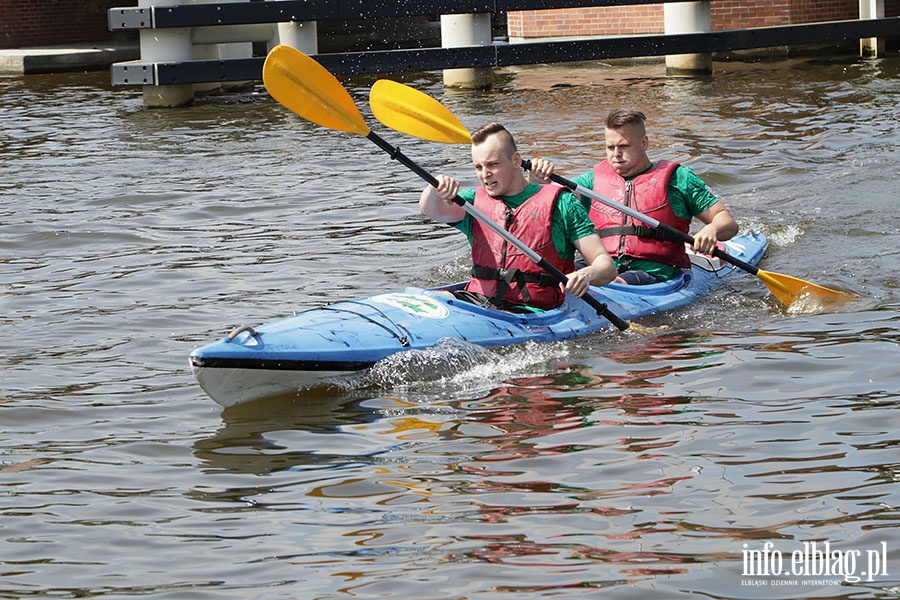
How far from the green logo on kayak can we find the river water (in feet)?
0.63

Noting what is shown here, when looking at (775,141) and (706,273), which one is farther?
(775,141)

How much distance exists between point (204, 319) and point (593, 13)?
12.9 metres

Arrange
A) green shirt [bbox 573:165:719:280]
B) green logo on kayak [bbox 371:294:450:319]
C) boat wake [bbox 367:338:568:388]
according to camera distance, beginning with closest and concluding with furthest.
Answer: boat wake [bbox 367:338:568:388], green logo on kayak [bbox 371:294:450:319], green shirt [bbox 573:165:719:280]

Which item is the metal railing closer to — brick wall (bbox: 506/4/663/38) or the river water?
brick wall (bbox: 506/4/663/38)

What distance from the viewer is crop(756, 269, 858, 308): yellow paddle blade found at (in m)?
6.21

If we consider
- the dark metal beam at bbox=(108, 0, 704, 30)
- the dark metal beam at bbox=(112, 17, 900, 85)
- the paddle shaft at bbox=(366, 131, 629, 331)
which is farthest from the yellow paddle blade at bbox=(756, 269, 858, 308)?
the dark metal beam at bbox=(108, 0, 704, 30)

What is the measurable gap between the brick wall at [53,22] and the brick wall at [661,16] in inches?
305

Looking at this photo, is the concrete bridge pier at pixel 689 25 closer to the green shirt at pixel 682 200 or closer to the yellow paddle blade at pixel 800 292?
the green shirt at pixel 682 200

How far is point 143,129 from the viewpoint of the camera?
12727 millimetres

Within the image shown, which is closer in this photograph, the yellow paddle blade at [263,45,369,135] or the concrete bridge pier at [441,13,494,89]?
the yellow paddle blade at [263,45,369,135]

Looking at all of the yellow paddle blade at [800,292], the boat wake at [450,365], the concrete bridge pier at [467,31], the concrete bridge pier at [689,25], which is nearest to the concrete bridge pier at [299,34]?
the concrete bridge pier at [467,31]

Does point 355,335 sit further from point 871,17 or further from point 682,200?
point 871,17

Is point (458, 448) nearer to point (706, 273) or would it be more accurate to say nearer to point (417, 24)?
point (706, 273)

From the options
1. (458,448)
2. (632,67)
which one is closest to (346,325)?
(458,448)
